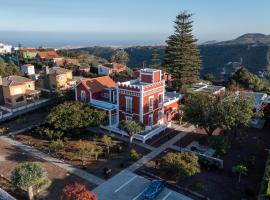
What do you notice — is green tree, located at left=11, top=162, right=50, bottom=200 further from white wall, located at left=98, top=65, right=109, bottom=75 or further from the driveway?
white wall, located at left=98, top=65, right=109, bottom=75

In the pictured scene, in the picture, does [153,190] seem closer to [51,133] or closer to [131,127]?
[131,127]

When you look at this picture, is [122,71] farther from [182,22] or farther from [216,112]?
[216,112]

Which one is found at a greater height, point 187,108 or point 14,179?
point 187,108

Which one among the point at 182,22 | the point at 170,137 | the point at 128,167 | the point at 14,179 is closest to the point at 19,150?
the point at 14,179

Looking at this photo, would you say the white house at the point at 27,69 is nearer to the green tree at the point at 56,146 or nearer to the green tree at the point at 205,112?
the green tree at the point at 56,146

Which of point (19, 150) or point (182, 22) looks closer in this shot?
point (19, 150)

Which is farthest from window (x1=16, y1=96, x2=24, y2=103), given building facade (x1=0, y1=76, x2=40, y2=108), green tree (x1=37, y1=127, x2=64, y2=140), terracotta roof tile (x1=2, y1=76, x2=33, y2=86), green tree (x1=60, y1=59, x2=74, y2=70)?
green tree (x1=60, y1=59, x2=74, y2=70)

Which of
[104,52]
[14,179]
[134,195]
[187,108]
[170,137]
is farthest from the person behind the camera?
[104,52]
